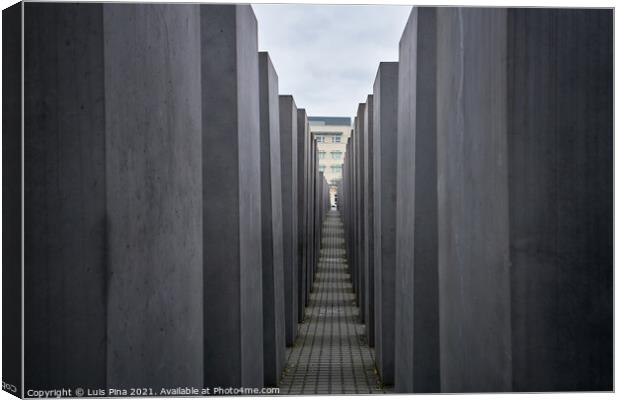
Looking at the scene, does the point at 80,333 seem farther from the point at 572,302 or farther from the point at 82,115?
the point at 572,302

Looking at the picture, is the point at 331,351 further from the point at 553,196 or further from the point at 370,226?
the point at 553,196

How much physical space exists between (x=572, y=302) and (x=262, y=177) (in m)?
6.84

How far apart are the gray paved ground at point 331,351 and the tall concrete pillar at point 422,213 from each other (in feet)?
8.07

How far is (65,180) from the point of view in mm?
3158

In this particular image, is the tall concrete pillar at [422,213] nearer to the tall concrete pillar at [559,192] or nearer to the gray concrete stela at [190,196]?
the gray concrete stela at [190,196]

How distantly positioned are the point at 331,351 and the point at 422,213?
7344 mm

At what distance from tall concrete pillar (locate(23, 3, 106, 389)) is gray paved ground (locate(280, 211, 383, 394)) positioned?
6682mm

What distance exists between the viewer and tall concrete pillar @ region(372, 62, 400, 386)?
35.4ft

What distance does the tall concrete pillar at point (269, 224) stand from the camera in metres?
10.3

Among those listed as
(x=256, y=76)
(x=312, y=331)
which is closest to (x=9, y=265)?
(x=256, y=76)

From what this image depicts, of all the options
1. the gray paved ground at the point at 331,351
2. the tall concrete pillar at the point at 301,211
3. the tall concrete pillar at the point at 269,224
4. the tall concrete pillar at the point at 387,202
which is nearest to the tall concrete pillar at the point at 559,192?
the gray paved ground at the point at 331,351

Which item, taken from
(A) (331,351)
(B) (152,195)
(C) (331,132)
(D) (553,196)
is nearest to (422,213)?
(D) (553,196)

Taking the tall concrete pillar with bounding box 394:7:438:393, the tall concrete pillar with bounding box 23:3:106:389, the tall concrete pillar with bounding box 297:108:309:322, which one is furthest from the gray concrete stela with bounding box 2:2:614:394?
the tall concrete pillar with bounding box 297:108:309:322

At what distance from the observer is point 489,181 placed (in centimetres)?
428
